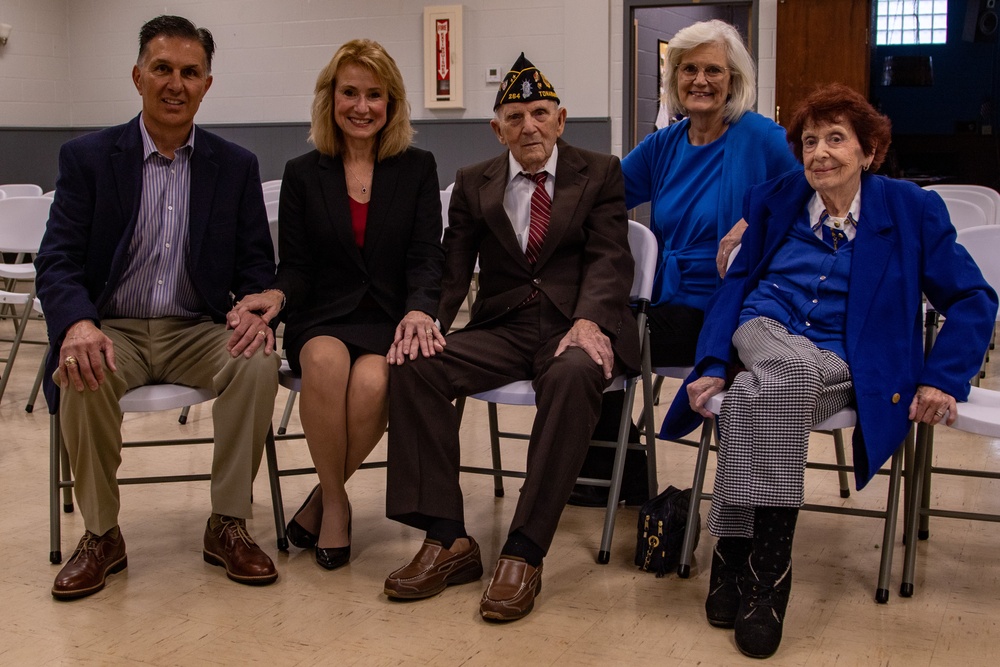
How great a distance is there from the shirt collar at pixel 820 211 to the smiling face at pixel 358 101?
3.84 feet

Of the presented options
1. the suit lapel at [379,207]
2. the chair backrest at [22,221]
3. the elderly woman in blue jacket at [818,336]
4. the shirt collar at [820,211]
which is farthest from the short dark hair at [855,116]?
the chair backrest at [22,221]

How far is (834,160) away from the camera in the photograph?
8.14ft

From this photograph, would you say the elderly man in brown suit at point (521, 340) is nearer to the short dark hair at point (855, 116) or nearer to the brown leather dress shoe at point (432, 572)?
the brown leather dress shoe at point (432, 572)

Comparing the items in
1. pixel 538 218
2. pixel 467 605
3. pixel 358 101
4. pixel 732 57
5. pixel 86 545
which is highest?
pixel 732 57

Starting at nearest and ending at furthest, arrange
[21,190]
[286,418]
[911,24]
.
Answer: [286,418] → [21,190] → [911,24]

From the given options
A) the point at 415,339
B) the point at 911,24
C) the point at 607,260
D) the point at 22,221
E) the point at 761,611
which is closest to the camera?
the point at 761,611

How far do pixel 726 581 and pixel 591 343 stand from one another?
67cm

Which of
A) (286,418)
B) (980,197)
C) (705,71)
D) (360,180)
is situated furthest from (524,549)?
(980,197)

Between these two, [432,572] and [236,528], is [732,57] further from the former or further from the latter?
[236,528]

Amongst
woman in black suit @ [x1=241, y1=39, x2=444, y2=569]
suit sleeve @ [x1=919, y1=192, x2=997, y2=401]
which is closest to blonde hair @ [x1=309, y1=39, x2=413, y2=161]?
woman in black suit @ [x1=241, y1=39, x2=444, y2=569]

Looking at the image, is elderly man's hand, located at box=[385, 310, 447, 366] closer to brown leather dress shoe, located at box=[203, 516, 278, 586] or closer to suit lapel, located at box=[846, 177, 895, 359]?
brown leather dress shoe, located at box=[203, 516, 278, 586]

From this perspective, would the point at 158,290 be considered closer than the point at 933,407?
No

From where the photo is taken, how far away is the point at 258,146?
8.73 meters

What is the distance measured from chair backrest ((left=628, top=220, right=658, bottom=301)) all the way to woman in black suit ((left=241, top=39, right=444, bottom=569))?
55 cm
